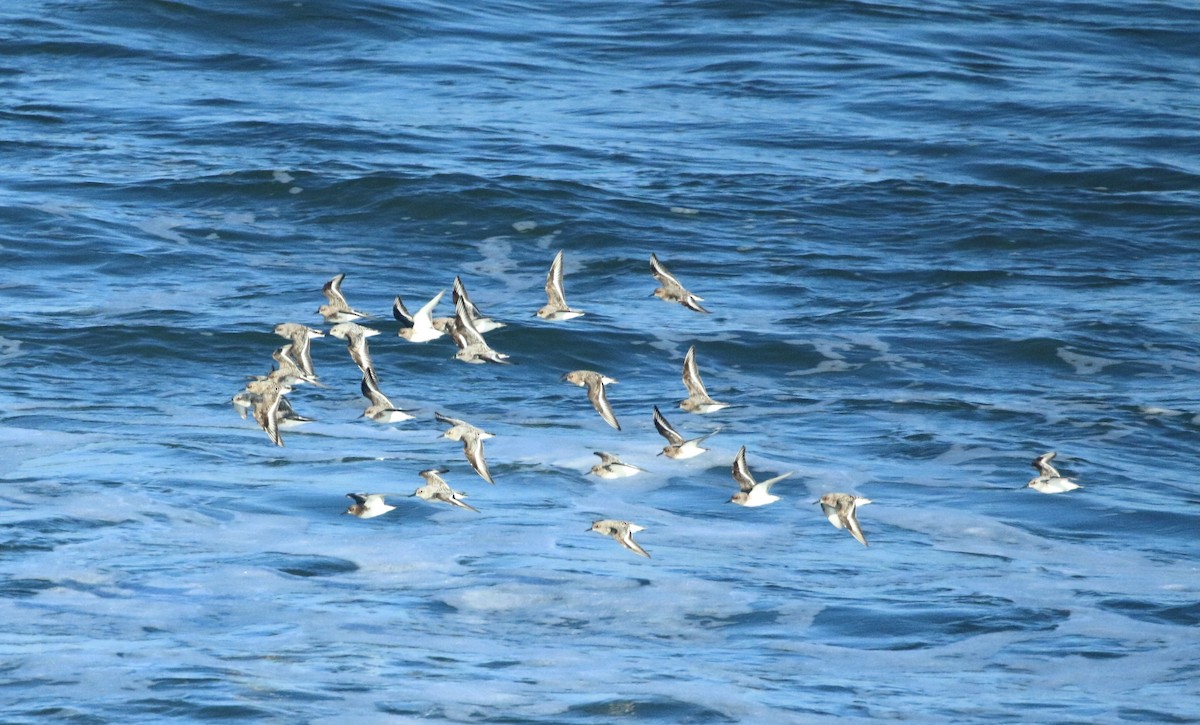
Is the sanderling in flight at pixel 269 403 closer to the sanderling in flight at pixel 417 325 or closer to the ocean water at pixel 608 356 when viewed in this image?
the ocean water at pixel 608 356

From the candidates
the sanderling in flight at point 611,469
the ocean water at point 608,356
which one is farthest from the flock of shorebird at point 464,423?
the ocean water at point 608,356

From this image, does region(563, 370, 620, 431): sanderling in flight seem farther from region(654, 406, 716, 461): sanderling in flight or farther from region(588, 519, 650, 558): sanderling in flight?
region(588, 519, 650, 558): sanderling in flight

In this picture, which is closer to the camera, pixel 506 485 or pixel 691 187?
pixel 506 485

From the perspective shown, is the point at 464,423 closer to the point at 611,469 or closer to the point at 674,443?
the point at 611,469

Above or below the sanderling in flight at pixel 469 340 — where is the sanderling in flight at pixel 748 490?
below

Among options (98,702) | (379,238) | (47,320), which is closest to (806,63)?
(379,238)

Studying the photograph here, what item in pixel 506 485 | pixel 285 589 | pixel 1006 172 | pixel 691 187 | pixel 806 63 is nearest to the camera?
pixel 285 589

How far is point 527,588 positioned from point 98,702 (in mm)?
3176

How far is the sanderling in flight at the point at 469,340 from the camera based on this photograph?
12.9 metres

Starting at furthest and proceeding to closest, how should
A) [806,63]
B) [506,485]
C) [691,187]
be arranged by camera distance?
[806,63] < [691,187] < [506,485]

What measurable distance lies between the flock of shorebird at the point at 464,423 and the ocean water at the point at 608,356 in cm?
31

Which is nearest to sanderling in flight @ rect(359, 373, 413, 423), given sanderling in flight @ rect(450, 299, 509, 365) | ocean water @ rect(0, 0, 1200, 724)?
ocean water @ rect(0, 0, 1200, 724)

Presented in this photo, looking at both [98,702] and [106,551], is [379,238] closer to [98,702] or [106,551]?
[106,551]

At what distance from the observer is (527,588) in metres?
11.7
